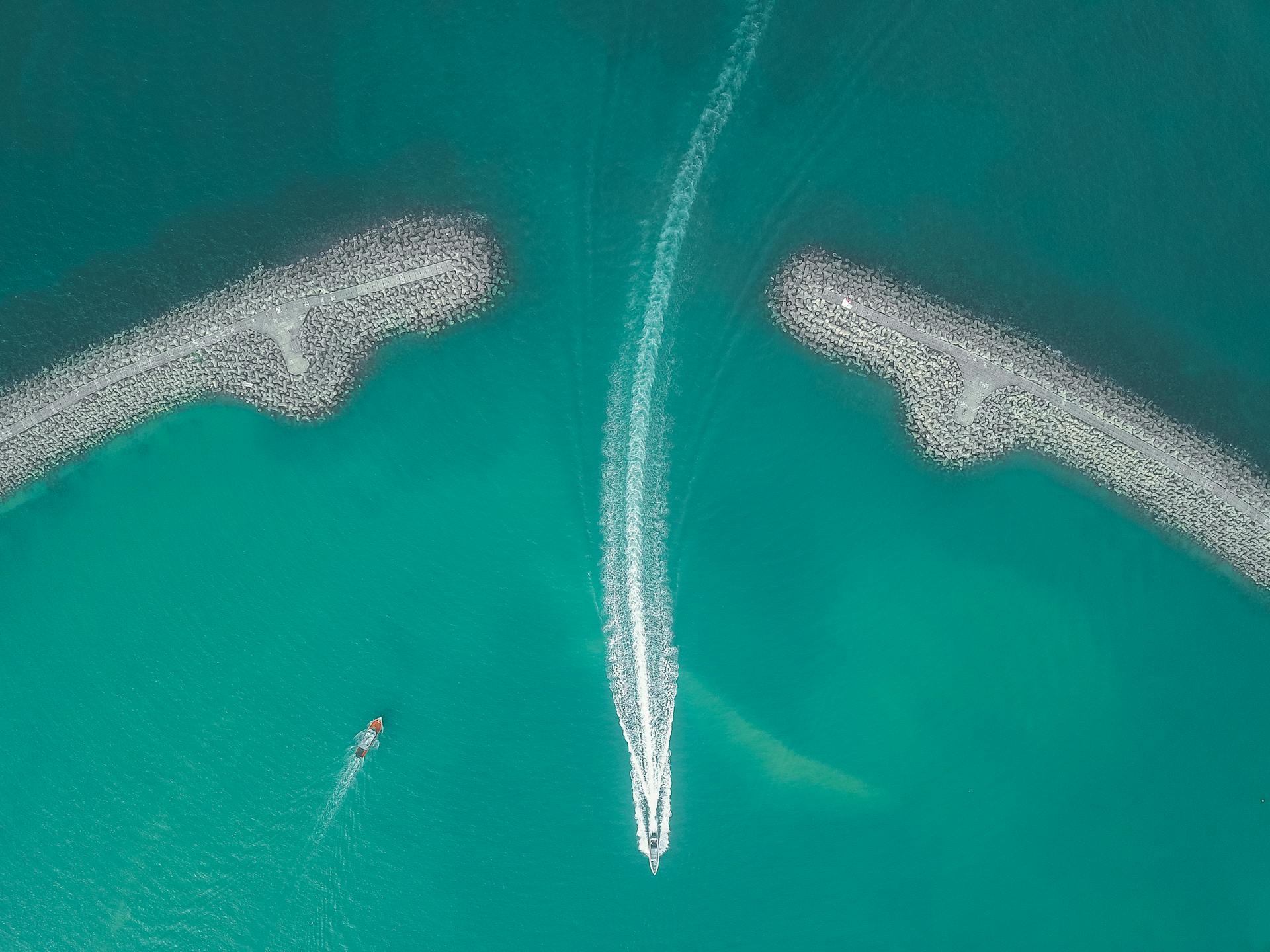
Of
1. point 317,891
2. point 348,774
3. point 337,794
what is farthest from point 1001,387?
point 317,891

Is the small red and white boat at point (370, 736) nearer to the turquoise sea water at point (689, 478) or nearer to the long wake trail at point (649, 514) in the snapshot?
the turquoise sea water at point (689, 478)

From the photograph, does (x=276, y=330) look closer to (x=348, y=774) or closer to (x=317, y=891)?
(x=348, y=774)

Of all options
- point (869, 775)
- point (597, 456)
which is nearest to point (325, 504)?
point (597, 456)

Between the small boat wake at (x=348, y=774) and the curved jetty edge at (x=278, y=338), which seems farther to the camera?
the small boat wake at (x=348, y=774)

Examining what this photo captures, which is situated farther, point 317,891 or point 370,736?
point 317,891

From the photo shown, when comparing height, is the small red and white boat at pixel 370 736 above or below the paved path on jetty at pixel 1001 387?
below

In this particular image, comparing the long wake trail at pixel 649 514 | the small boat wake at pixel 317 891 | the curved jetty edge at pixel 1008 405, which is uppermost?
the curved jetty edge at pixel 1008 405

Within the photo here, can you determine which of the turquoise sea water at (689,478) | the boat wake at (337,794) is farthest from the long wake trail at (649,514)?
the boat wake at (337,794)
